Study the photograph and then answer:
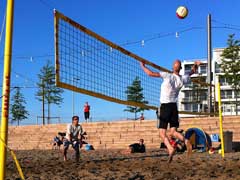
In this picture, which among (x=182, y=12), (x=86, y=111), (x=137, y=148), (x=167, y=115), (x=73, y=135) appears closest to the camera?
(x=167, y=115)

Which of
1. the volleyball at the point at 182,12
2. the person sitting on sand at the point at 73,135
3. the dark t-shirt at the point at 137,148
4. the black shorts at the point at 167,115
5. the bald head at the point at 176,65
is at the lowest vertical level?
the dark t-shirt at the point at 137,148

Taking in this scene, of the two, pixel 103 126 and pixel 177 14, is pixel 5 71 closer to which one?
pixel 177 14

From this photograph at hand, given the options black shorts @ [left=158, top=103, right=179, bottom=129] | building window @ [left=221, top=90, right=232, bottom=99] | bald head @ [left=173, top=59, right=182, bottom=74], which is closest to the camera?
black shorts @ [left=158, top=103, right=179, bottom=129]

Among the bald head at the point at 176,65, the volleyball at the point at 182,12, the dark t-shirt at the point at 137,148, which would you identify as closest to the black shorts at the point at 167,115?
the bald head at the point at 176,65

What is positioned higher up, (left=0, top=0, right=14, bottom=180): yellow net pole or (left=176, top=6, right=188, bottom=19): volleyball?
(left=176, top=6, right=188, bottom=19): volleyball

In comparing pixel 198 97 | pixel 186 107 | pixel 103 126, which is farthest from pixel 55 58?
pixel 186 107

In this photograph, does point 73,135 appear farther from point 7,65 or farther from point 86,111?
point 86,111

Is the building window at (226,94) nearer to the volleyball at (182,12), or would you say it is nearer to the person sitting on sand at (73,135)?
the volleyball at (182,12)

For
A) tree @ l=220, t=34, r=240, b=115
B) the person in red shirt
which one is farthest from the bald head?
→ tree @ l=220, t=34, r=240, b=115

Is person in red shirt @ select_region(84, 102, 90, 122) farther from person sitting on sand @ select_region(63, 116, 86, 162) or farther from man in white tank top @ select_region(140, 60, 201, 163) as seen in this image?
man in white tank top @ select_region(140, 60, 201, 163)

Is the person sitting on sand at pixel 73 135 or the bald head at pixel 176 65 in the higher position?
the bald head at pixel 176 65

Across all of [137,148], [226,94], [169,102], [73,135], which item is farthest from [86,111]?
[226,94]

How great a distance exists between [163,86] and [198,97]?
3884cm

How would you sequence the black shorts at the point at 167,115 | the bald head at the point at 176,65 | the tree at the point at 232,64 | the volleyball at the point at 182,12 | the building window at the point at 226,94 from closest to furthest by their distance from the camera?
the black shorts at the point at 167,115
the bald head at the point at 176,65
the volleyball at the point at 182,12
the tree at the point at 232,64
the building window at the point at 226,94
